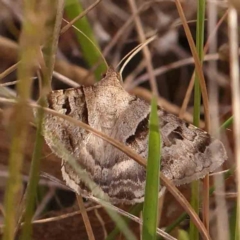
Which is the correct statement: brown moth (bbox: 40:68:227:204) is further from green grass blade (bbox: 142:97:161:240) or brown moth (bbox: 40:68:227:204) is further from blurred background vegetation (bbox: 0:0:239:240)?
green grass blade (bbox: 142:97:161:240)

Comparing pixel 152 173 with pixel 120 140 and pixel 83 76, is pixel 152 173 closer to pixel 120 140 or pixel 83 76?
pixel 120 140

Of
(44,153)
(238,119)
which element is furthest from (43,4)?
(44,153)

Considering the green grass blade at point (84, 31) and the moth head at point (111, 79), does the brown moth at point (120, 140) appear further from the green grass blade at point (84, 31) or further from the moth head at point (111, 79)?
the green grass blade at point (84, 31)

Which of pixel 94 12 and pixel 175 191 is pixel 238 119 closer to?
pixel 175 191

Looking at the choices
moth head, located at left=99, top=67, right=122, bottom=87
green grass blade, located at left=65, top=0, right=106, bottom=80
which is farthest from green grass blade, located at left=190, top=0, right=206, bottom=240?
green grass blade, located at left=65, top=0, right=106, bottom=80

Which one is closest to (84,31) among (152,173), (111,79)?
(111,79)

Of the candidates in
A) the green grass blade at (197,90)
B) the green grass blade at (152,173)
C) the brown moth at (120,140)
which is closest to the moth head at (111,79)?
the brown moth at (120,140)
